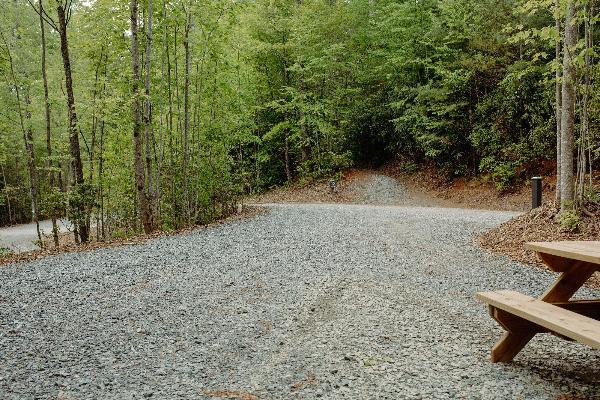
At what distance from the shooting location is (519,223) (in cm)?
947

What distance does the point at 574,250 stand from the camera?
3.13 meters

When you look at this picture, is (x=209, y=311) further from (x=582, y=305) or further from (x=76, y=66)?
(x=76, y=66)

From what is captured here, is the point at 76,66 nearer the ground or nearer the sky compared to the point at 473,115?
nearer the sky

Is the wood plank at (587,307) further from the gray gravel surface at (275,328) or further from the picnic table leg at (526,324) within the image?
the gray gravel surface at (275,328)

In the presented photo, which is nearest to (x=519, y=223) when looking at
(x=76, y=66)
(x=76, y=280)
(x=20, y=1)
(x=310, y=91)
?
(x=76, y=280)

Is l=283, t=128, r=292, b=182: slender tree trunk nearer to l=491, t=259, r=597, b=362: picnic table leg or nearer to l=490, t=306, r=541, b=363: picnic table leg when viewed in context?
l=491, t=259, r=597, b=362: picnic table leg

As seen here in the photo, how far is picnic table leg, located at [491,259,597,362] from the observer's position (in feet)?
11.0

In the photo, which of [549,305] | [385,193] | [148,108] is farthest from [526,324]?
[385,193]

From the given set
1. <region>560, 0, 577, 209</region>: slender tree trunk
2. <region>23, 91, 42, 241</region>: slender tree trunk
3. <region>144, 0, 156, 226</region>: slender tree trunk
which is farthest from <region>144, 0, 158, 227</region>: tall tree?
<region>560, 0, 577, 209</region>: slender tree trunk

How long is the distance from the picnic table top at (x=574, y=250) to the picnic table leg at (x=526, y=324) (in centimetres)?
19

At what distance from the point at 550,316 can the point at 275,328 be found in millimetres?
2684

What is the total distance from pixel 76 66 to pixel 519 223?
64.9 ft

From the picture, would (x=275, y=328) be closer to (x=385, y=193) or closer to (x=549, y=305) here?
(x=549, y=305)

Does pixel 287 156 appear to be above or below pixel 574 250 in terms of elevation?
above
